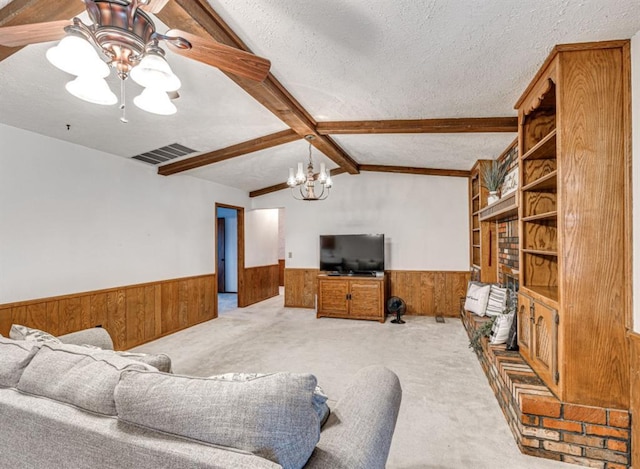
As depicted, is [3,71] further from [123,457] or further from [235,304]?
[235,304]

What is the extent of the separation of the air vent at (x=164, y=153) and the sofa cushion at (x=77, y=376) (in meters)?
2.92

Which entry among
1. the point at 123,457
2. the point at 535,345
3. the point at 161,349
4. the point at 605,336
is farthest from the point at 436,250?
the point at 123,457

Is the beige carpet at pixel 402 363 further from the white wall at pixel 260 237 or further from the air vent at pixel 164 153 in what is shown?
the air vent at pixel 164 153

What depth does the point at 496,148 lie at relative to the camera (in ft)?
12.7

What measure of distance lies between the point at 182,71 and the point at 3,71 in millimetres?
1096

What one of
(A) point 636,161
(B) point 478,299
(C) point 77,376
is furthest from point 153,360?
(B) point 478,299

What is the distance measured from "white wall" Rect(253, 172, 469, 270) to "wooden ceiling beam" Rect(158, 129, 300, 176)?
2.33 m

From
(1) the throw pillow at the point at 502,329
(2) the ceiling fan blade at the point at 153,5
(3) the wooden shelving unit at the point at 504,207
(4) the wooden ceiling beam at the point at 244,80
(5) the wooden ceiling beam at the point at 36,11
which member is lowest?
(1) the throw pillow at the point at 502,329

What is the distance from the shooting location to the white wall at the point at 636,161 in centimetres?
171

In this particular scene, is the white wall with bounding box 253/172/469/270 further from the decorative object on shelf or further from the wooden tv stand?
the decorative object on shelf

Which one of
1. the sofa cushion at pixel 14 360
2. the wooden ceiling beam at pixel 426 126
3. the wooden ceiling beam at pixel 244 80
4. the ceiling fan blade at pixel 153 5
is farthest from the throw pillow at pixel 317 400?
the wooden ceiling beam at pixel 426 126

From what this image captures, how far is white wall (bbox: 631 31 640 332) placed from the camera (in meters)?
1.71

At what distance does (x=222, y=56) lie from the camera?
4.60ft

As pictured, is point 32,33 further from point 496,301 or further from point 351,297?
point 351,297
